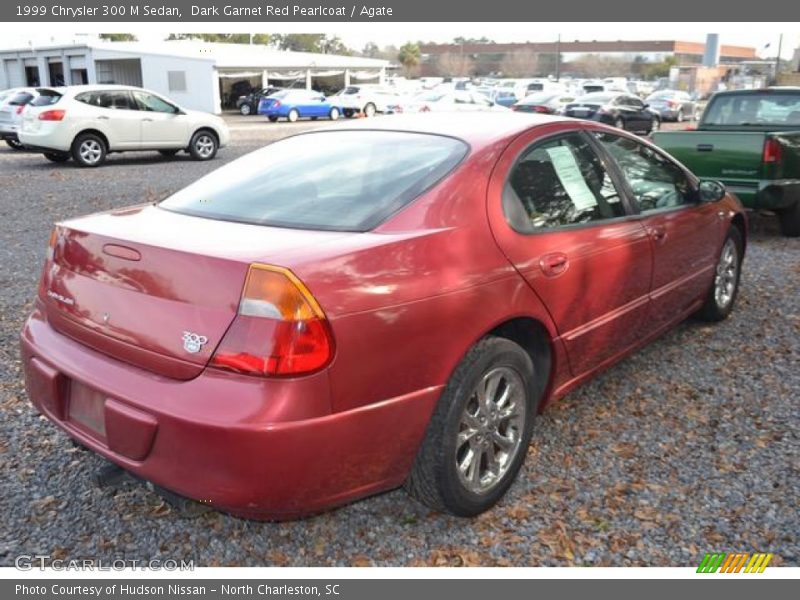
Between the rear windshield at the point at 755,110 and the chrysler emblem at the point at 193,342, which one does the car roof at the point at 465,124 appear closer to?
the chrysler emblem at the point at 193,342

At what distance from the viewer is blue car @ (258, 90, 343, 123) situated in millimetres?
31938

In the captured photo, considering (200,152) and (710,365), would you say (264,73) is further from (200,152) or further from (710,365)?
(710,365)

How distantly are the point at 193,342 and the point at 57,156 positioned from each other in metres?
14.7

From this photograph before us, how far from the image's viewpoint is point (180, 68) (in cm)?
3922

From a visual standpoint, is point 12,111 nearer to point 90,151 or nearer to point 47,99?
point 47,99

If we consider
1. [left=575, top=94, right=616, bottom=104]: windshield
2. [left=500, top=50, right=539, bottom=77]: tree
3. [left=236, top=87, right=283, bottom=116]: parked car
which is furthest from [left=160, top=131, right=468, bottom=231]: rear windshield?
[left=500, top=50, right=539, bottom=77]: tree

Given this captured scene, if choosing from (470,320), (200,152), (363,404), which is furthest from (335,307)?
(200,152)

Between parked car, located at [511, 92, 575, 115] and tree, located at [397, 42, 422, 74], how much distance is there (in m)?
62.4

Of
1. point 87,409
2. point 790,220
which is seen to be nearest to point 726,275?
point 790,220

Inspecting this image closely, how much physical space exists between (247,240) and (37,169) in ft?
45.3

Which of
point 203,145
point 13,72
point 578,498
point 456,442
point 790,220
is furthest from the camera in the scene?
point 13,72

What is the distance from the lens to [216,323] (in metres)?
2.28

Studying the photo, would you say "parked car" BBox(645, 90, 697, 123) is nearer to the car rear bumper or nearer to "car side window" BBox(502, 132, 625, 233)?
"car side window" BBox(502, 132, 625, 233)

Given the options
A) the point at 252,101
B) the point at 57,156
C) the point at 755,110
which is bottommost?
the point at 57,156
